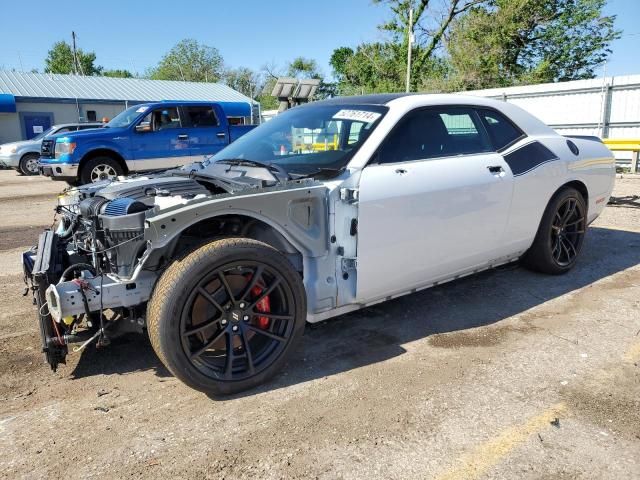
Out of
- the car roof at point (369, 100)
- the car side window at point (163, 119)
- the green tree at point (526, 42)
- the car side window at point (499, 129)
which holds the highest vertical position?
the green tree at point (526, 42)

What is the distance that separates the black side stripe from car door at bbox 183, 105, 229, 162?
8.65 meters

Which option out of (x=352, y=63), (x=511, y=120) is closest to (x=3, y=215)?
(x=511, y=120)

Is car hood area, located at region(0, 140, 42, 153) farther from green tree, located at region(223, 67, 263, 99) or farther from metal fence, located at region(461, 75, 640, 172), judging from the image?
green tree, located at region(223, 67, 263, 99)

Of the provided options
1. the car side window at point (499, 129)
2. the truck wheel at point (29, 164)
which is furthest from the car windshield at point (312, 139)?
the truck wheel at point (29, 164)

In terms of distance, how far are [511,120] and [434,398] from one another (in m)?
2.61

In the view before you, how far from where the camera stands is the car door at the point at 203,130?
11.7 metres

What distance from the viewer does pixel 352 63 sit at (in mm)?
40000

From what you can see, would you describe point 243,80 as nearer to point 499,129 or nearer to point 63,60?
point 63,60

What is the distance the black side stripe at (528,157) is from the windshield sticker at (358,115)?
4.09 feet

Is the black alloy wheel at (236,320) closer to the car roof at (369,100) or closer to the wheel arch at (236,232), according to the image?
the wheel arch at (236,232)

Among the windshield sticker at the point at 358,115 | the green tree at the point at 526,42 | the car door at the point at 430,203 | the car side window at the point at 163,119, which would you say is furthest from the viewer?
the green tree at the point at 526,42

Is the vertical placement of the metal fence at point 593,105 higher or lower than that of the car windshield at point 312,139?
higher

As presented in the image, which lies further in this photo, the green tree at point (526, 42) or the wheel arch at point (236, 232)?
the green tree at point (526, 42)

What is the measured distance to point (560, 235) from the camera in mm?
4785
